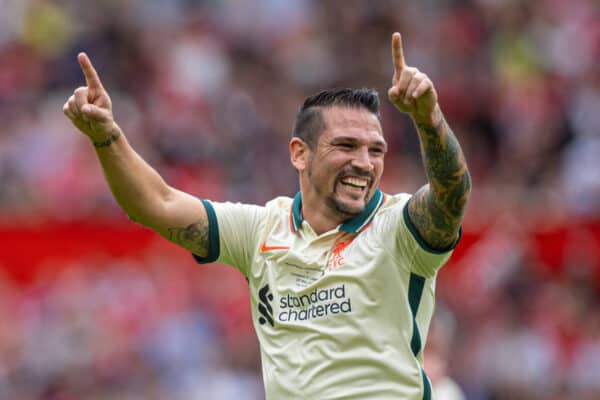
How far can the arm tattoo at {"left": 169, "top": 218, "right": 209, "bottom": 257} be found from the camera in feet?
18.2

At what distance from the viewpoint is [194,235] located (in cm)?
556

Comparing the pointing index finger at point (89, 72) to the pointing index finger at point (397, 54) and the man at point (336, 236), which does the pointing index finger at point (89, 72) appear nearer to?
the man at point (336, 236)

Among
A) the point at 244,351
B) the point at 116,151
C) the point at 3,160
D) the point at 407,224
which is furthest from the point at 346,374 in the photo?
the point at 3,160

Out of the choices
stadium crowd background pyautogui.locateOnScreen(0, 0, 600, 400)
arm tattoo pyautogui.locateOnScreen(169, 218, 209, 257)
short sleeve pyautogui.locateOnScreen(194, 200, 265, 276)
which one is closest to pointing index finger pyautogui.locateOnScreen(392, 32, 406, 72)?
short sleeve pyautogui.locateOnScreen(194, 200, 265, 276)

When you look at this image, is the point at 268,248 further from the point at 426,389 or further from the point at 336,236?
the point at 426,389

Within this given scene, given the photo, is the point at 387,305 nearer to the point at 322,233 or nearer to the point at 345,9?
the point at 322,233

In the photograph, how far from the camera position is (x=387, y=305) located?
5051 millimetres

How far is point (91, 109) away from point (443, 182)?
1494 millimetres

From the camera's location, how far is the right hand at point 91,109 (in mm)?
5195

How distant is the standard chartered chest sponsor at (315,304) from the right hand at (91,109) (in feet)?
3.38

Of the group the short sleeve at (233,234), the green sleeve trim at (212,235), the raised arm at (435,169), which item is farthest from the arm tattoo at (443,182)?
the green sleeve trim at (212,235)

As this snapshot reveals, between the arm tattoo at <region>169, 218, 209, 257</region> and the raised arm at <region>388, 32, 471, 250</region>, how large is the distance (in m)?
1.07

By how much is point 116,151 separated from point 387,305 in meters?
1.32

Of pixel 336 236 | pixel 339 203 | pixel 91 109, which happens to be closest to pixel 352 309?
pixel 336 236
